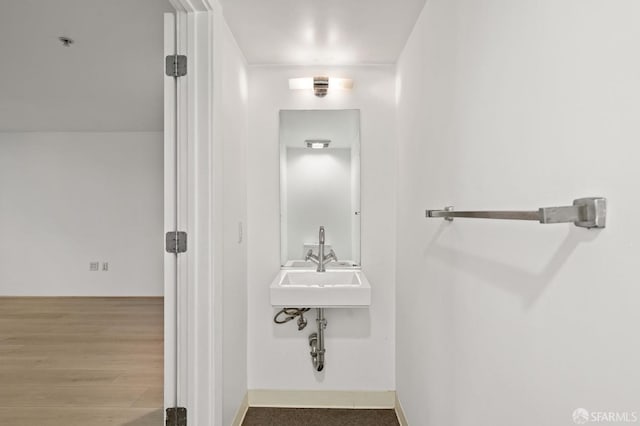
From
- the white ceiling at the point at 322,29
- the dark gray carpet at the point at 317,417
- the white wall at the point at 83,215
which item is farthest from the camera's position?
the white wall at the point at 83,215

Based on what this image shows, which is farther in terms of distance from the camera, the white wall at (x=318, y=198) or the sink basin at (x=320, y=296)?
the white wall at (x=318, y=198)

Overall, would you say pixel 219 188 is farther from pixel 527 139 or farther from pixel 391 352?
pixel 391 352

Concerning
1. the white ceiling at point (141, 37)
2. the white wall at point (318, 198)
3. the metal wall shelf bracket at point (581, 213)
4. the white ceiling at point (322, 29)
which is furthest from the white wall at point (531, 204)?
the white wall at point (318, 198)

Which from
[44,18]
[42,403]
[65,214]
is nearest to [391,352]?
[42,403]

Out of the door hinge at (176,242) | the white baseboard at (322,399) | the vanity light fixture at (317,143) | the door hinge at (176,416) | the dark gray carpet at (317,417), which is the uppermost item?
the vanity light fixture at (317,143)

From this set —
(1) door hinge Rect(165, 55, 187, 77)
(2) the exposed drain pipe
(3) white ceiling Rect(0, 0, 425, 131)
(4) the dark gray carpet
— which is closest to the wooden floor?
(4) the dark gray carpet

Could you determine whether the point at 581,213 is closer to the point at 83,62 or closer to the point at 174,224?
the point at 174,224

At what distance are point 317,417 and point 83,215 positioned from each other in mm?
4794

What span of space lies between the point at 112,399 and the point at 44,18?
2454mm

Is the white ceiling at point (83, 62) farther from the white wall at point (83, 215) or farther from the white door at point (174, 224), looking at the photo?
the white door at point (174, 224)

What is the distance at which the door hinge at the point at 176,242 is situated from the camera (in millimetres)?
1911

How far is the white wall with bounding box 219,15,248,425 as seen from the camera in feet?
6.94

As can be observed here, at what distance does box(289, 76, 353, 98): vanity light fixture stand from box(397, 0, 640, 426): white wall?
975 millimetres

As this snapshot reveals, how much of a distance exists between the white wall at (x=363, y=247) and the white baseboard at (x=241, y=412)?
108mm
